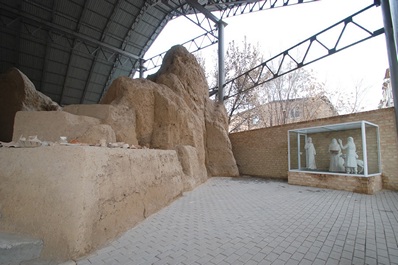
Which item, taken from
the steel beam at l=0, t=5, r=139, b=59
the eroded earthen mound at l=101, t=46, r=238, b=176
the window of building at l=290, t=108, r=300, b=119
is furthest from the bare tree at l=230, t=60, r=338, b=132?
the steel beam at l=0, t=5, r=139, b=59

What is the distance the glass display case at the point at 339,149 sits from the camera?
8.60 meters

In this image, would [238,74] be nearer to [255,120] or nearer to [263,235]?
[255,120]

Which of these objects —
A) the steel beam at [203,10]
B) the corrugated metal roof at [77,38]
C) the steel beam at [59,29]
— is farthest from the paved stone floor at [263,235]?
the steel beam at [59,29]

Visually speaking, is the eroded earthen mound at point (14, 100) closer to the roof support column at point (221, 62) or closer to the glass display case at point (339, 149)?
the roof support column at point (221, 62)

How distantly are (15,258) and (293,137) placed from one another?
40.9 feet

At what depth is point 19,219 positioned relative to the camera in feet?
10.0

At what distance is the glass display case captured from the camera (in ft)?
28.2

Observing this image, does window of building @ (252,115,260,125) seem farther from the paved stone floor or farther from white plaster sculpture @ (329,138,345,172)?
the paved stone floor

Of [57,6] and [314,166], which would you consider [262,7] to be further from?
Answer: [57,6]

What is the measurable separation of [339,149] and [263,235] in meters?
7.92

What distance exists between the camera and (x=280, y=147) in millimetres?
12414

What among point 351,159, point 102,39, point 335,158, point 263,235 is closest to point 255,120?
point 335,158

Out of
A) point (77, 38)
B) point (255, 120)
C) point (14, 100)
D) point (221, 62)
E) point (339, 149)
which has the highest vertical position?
point (77, 38)

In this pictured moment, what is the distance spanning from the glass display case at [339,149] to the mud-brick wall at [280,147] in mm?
252
